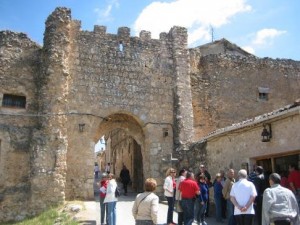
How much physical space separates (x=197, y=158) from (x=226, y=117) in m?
4.47

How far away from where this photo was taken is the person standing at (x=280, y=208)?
5418 mm

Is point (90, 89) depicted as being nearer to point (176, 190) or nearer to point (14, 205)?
point (14, 205)

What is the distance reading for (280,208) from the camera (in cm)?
Answer: 547

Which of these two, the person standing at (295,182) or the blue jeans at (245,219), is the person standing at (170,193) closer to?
the blue jeans at (245,219)

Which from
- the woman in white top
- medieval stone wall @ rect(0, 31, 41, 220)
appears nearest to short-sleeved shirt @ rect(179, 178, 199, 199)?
the woman in white top

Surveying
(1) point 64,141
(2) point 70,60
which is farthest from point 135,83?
(1) point 64,141

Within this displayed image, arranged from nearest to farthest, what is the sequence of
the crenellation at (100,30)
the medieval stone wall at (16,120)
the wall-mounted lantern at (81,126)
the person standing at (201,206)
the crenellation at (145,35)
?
the person standing at (201,206) → the medieval stone wall at (16,120) → the wall-mounted lantern at (81,126) → the crenellation at (100,30) → the crenellation at (145,35)

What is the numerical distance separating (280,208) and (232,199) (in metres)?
1.48

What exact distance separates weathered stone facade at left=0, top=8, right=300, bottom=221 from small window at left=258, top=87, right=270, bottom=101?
524mm

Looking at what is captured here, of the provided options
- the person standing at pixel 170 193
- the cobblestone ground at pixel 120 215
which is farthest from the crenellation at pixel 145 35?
the person standing at pixel 170 193

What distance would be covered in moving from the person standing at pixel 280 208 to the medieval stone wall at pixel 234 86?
1087 centimetres

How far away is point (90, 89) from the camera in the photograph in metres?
14.4

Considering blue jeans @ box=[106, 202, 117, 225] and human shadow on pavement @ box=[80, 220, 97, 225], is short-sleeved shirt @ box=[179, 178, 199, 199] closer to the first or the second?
blue jeans @ box=[106, 202, 117, 225]

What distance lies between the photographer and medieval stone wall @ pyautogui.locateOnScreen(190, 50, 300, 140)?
1689 cm
